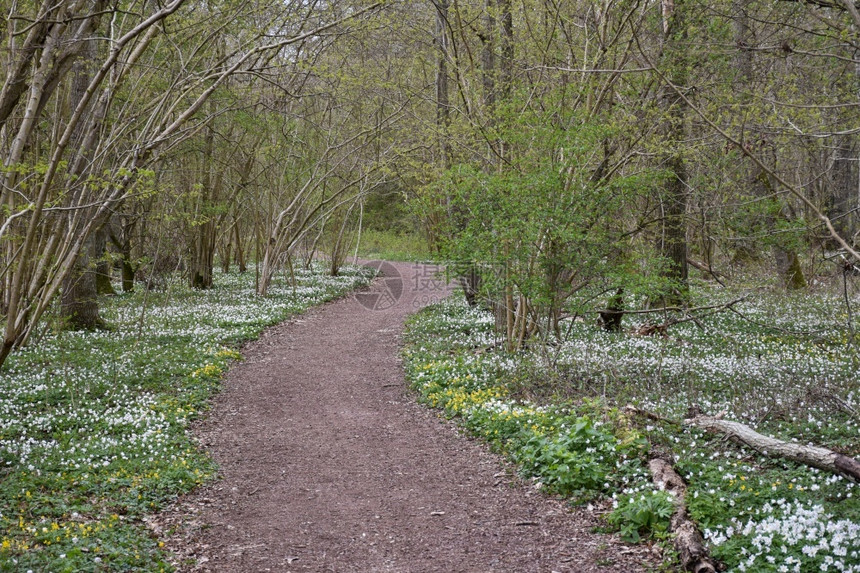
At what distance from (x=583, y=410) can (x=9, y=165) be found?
641 centimetres

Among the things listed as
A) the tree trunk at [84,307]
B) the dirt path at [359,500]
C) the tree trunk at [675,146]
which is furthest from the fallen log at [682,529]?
the tree trunk at [84,307]

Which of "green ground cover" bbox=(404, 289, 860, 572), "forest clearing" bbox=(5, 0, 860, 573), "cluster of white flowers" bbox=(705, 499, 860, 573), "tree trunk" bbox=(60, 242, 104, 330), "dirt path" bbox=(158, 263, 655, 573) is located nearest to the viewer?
"cluster of white flowers" bbox=(705, 499, 860, 573)

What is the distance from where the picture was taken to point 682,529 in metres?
4.95

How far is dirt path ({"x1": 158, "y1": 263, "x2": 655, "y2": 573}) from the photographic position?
534 cm

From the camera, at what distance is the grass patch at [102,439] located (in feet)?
16.7

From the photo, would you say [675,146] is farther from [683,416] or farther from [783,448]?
[783,448]

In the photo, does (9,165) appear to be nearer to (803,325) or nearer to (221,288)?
(803,325)

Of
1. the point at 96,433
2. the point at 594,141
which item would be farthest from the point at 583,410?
the point at 96,433

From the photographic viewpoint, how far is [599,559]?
5.05 m

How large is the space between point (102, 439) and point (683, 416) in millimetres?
6606

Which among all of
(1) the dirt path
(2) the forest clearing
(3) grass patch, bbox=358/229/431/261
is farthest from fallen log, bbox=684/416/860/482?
(3) grass patch, bbox=358/229/431/261

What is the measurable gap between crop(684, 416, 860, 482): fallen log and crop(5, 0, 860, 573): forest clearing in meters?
0.03

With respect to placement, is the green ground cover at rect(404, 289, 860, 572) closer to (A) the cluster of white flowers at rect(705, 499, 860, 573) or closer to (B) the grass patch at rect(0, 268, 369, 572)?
(A) the cluster of white flowers at rect(705, 499, 860, 573)

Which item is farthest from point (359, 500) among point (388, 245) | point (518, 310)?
point (388, 245)
